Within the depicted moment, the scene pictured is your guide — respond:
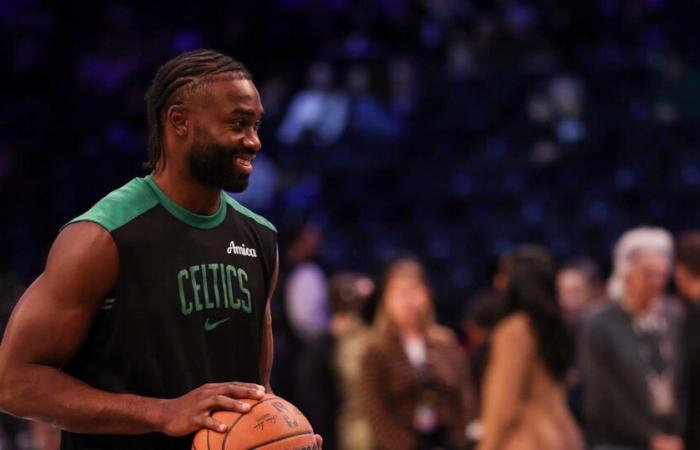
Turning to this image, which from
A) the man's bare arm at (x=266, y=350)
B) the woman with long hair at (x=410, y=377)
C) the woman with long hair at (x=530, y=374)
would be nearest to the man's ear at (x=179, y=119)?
the man's bare arm at (x=266, y=350)

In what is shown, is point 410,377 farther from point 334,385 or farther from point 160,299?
point 160,299

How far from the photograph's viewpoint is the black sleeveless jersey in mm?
2783

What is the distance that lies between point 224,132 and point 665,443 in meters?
4.18

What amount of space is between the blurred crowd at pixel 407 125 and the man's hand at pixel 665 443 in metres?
3.55

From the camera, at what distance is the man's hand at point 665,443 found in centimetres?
635

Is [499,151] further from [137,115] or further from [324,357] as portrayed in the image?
[324,357]

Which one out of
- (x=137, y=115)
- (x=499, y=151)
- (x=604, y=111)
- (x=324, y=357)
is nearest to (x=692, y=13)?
(x=604, y=111)

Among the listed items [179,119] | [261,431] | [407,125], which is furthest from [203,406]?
[407,125]

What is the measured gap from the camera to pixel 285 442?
2.62 meters

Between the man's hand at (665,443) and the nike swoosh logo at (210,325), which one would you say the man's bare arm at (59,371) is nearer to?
the nike swoosh logo at (210,325)

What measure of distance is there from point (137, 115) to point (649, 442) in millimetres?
7720

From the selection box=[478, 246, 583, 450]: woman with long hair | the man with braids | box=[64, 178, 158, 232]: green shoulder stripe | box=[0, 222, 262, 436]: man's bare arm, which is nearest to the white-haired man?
box=[478, 246, 583, 450]: woman with long hair

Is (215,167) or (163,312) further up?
(215,167)

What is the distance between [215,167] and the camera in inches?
112
